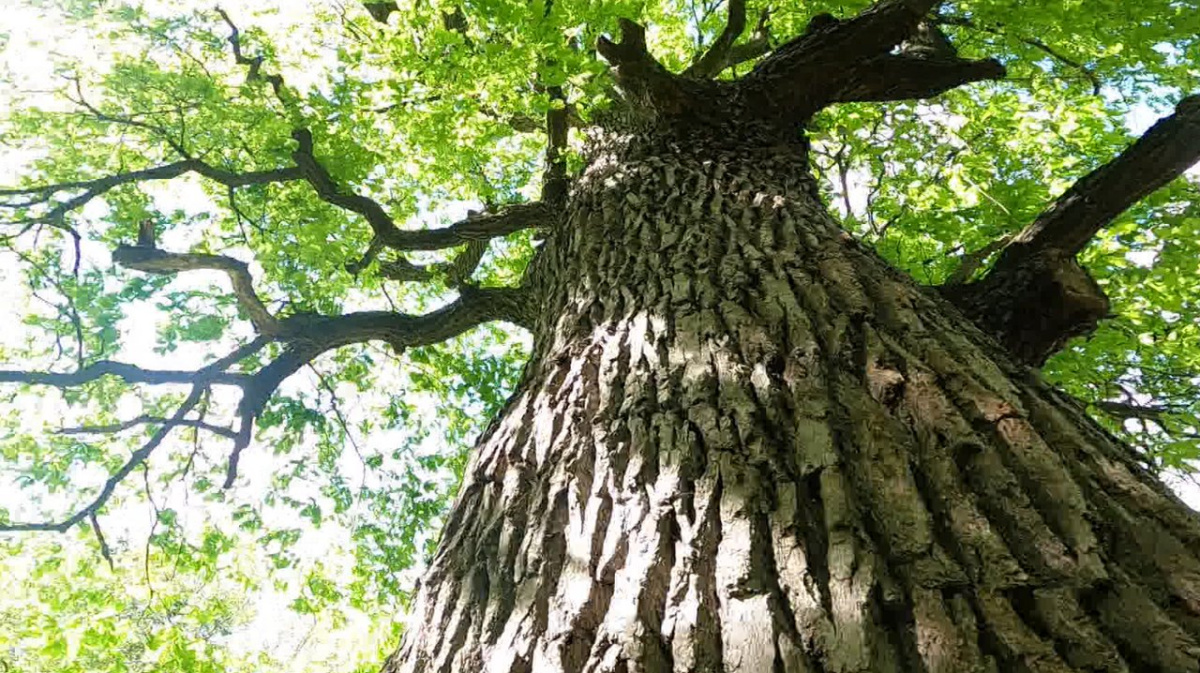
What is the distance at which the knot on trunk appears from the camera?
2719mm

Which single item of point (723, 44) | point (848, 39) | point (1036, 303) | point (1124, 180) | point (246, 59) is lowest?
point (1036, 303)

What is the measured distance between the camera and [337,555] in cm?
734

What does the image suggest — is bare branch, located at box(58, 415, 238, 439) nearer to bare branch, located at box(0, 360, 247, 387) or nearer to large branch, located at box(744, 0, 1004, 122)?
bare branch, located at box(0, 360, 247, 387)

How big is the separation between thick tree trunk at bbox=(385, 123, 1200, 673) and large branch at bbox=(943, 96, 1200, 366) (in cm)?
68

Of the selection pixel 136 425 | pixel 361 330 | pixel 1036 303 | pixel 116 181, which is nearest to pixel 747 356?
pixel 1036 303

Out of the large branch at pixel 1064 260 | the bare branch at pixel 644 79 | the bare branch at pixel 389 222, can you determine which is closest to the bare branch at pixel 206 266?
the bare branch at pixel 389 222

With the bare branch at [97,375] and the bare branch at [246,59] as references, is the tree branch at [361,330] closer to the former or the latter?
the bare branch at [97,375]

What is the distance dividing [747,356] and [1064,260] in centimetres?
171

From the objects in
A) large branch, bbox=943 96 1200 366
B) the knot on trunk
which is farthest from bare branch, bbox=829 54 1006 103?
the knot on trunk

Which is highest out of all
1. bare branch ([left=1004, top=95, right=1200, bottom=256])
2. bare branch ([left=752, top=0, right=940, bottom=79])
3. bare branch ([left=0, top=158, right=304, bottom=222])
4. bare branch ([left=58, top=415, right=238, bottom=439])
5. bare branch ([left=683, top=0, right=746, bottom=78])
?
bare branch ([left=683, top=0, right=746, bottom=78])

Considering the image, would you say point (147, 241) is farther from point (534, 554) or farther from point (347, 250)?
point (534, 554)

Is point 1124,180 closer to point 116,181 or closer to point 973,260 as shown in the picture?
point 973,260

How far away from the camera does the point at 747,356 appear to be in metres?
1.95

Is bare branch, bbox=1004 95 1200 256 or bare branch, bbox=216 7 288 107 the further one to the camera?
bare branch, bbox=216 7 288 107
